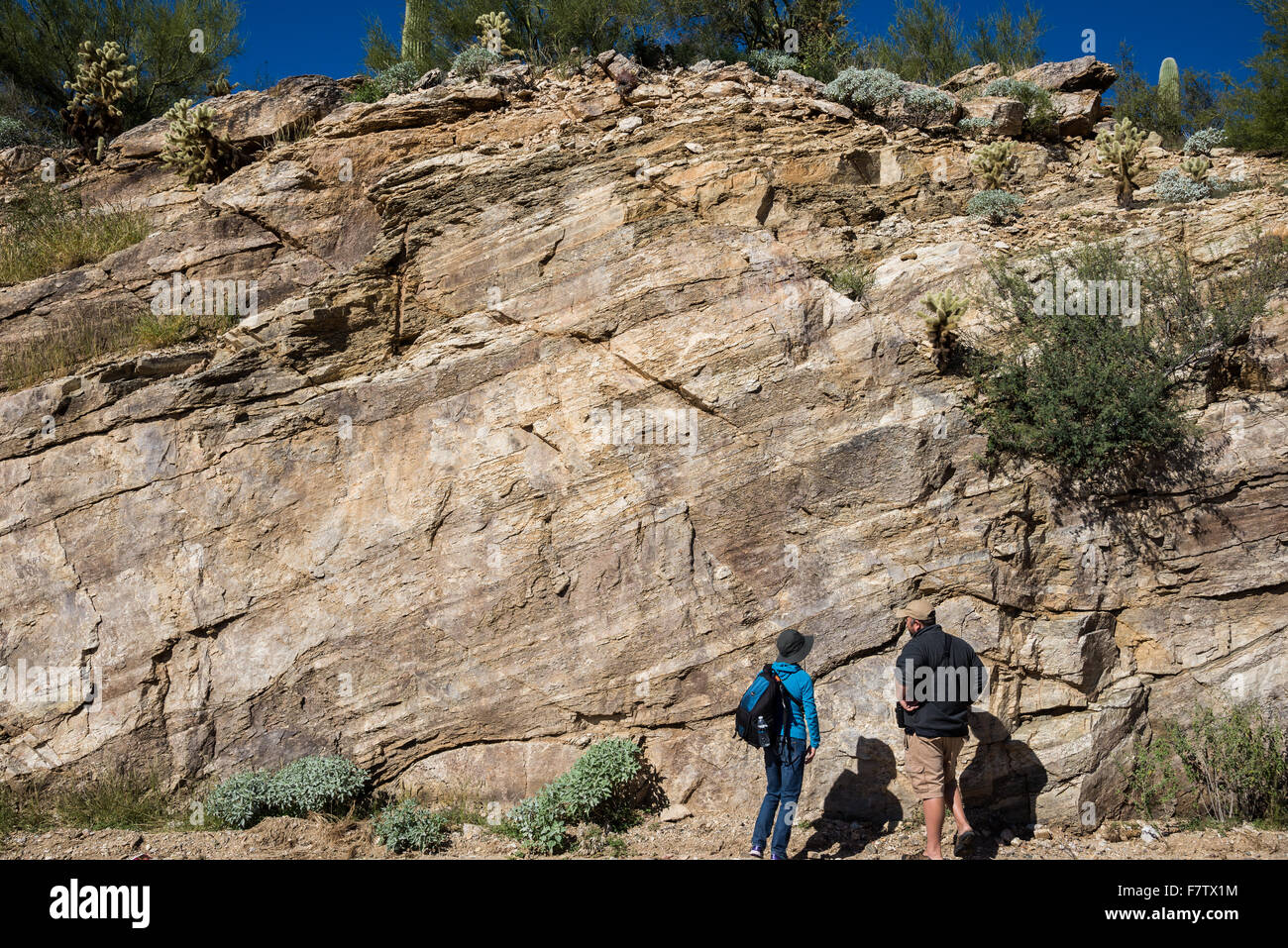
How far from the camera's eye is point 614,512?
7949 millimetres

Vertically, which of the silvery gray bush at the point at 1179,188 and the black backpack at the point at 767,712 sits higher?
the silvery gray bush at the point at 1179,188

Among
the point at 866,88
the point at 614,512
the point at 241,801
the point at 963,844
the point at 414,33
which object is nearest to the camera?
the point at 963,844

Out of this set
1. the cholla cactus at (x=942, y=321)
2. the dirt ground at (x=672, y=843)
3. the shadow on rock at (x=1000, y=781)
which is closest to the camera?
the dirt ground at (x=672, y=843)

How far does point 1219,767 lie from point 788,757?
12.4ft

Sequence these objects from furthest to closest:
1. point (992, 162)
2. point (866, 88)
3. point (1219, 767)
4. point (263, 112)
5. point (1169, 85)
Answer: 1. point (1169, 85)
2. point (263, 112)
3. point (866, 88)
4. point (992, 162)
5. point (1219, 767)

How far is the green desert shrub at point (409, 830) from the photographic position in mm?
7000

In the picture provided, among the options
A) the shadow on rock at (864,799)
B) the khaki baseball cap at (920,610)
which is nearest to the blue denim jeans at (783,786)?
the shadow on rock at (864,799)

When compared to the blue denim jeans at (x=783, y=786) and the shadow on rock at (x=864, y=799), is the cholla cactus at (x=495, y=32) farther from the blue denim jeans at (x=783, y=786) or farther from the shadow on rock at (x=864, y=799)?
the shadow on rock at (x=864, y=799)

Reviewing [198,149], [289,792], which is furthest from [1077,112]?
[289,792]

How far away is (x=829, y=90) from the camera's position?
1065cm

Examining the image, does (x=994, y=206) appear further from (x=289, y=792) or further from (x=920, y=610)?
(x=289, y=792)

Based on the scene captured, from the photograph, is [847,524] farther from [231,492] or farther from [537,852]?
[231,492]

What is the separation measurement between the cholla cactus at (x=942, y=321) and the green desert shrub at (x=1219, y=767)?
3802 mm

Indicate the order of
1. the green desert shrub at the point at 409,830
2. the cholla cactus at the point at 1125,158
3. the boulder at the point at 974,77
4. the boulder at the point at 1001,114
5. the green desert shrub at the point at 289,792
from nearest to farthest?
the green desert shrub at the point at 409,830 → the green desert shrub at the point at 289,792 → the cholla cactus at the point at 1125,158 → the boulder at the point at 1001,114 → the boulder at the point at 974,77
